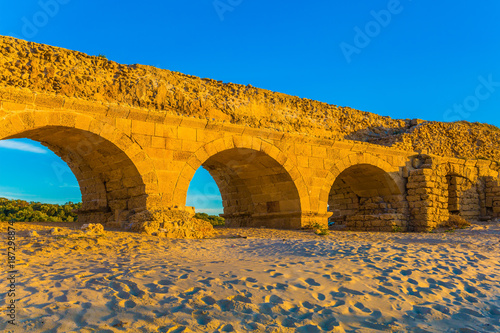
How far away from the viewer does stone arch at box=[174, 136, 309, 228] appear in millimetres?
8492

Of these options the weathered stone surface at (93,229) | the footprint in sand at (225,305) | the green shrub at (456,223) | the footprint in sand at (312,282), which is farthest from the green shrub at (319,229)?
the footprint in sand at (225,305)

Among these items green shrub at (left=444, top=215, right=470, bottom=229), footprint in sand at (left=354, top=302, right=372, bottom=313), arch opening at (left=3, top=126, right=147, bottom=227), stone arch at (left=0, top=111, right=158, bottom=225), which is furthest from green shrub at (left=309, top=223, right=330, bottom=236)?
footprint in sand at (left=354, top=302, right=372, bottom=313)

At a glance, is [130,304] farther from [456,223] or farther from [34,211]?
[34,211]

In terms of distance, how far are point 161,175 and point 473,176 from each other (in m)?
9.33

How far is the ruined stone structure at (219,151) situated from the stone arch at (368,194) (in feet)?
0.11

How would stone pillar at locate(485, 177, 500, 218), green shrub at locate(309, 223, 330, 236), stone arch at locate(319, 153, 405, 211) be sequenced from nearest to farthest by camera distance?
green shrub at locate(309, 223, 330, 236)
stone arch at locate(319, 153, 405, 211)
stone pillar at locate(485, 177, 500, 218)

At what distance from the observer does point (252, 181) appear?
10.6m

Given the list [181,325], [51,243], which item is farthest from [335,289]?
[51,243]

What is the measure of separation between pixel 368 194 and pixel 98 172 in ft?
24.4

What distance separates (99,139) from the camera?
741 centimetres

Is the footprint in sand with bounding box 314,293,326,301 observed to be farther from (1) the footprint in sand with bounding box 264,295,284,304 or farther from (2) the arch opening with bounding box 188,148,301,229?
(2) the arch opening with bounding box 188,148,301,229

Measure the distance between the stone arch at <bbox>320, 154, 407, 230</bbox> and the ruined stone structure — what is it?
0.11ft

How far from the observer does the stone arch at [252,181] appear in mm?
8492

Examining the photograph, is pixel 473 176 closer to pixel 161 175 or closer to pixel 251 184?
pixel 251 184
